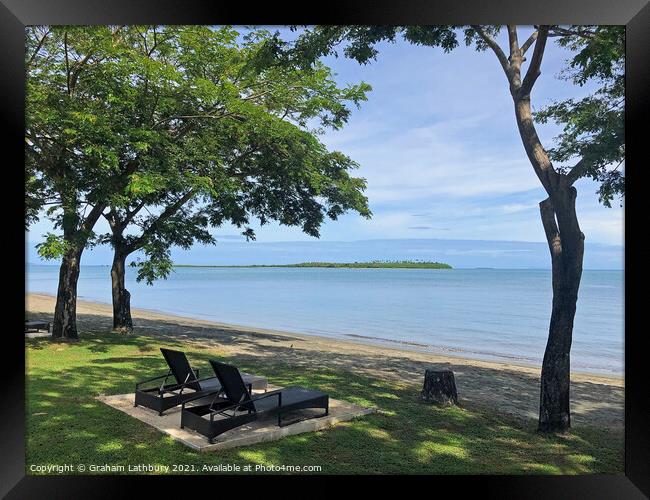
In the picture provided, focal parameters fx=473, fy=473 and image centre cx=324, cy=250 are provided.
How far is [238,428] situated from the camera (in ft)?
15.8

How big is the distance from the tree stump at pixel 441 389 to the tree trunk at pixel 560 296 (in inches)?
45.3

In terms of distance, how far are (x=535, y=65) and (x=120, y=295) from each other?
10.0 metres

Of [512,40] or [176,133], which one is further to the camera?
[176,133]

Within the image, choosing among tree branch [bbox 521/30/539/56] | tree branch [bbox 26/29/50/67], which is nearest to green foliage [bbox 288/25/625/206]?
tree branch [bbox 521/30/539/56]

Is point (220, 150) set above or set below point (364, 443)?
above

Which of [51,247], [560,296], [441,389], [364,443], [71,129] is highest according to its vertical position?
[71,129]

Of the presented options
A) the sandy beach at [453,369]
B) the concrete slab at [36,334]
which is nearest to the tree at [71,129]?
the concrete slab at [36,334]

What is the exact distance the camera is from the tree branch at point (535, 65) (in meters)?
5.36

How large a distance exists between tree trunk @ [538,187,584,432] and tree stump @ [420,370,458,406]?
3.77 feet

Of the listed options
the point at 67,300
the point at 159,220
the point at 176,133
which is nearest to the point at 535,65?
the point at 176,133

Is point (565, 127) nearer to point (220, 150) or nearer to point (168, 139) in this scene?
point (220, 150)

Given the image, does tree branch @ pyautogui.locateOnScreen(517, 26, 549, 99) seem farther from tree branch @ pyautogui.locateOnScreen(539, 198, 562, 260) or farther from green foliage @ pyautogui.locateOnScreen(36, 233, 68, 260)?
green foliage @ pyautogui.locateOnScreen(36, 233, 68, 260)
